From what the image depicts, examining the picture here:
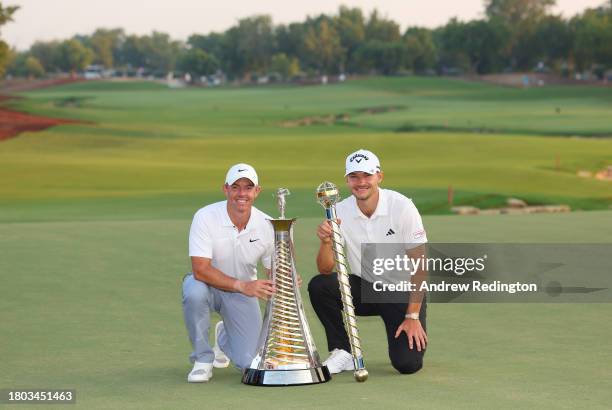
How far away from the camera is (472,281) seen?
13.2 m

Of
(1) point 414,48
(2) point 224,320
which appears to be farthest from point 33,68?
(2) point 224,320

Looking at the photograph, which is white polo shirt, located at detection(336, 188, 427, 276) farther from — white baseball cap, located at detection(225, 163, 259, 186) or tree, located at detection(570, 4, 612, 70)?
tree, located at detection(570, 4, 612, 70)

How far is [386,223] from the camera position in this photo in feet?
27.6

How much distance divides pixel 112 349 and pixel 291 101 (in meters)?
97.3

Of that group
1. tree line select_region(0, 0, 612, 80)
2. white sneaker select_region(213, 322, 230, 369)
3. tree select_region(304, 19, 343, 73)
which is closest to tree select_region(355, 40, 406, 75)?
tree line select_region(0, 0, 612, 80)

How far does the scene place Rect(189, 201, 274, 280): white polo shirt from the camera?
842 centimetres

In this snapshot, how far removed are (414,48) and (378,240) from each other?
510ft

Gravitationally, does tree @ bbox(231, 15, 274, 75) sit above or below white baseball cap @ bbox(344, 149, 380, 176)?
below

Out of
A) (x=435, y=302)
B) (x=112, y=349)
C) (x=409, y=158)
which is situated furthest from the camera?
(x=409, y=158)

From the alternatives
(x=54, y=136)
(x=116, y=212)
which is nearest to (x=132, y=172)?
(x=116, y=212)

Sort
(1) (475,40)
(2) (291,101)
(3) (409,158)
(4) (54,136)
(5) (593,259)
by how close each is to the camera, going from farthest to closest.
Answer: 1. (1) (475,40)
2. (2) (291,101)
3. (4) (54,136)
4. (3) (409,158)
5. (5) (593,259)

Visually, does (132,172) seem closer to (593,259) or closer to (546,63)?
Answer: (593,259)

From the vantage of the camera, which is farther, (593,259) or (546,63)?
(546,63)

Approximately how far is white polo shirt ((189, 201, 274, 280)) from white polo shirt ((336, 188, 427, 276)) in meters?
0.57
